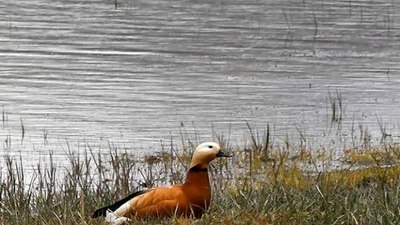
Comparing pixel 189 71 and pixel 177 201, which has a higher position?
pixel 189 71

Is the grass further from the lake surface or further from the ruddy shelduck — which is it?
the lake surface

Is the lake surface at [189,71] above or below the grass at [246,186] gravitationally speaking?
above

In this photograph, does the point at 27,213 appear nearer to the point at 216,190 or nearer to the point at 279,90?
the point at 216,190

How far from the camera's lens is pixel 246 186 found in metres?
10.1

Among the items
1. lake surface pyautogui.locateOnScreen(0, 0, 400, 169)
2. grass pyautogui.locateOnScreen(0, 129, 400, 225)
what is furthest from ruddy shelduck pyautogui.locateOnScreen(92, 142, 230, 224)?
lake surface pyautogui.locateOnScreen(0, 0, 400, 169)

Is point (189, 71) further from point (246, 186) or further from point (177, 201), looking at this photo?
point (177, 201)

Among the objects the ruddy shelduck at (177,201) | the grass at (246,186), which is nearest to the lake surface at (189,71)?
the grass at (246,186)

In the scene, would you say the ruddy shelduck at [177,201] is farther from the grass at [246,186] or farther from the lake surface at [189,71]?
the lake surface at [189,71]

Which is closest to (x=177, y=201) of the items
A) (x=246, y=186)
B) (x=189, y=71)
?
(x=246, y=186)

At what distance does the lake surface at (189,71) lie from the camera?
50.5 ft

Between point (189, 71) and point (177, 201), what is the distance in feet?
38.0

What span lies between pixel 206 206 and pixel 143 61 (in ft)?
40.6

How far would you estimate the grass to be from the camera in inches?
330

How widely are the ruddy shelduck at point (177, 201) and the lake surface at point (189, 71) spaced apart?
528cm
